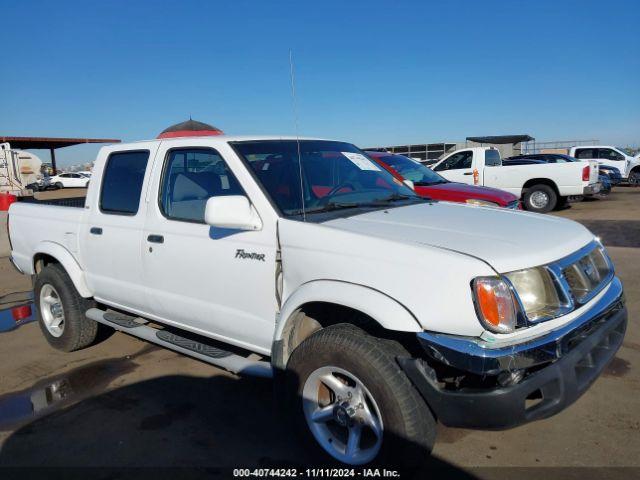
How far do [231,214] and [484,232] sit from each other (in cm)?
140

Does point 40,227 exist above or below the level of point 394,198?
below

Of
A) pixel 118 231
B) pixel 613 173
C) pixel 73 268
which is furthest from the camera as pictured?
pixel 613 173

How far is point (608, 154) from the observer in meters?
21.8

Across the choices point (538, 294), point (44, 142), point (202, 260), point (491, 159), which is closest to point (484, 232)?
point (538, 294)

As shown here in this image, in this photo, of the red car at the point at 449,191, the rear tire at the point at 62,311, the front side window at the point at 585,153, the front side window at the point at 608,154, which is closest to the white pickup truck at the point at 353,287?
the rear tire at the point at 62,311

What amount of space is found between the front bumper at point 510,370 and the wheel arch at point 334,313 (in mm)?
163

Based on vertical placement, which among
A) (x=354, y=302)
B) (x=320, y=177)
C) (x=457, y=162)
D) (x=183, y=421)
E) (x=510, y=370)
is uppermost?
(x=320, y=177)

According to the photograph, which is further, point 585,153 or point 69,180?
point 69,180

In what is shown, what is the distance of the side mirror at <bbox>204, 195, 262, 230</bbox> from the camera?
2828mm

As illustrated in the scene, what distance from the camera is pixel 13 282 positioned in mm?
7867

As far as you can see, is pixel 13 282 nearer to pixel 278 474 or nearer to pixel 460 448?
pixel 278 474

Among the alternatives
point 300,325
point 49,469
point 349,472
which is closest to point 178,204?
point 300,325

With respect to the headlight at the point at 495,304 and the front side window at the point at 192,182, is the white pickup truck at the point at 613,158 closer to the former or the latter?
the front side window at the point at 192,182

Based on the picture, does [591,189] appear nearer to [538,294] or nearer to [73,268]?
[538,294]
